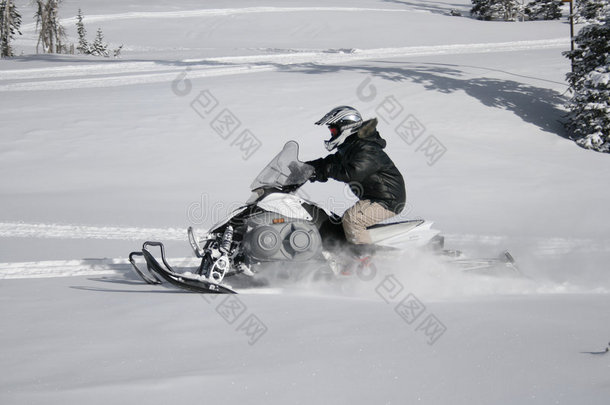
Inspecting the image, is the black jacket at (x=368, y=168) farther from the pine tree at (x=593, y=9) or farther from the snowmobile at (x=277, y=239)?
the pine tree at (x=593, y=9)

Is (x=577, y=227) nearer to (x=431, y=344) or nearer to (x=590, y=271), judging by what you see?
(x=590, y=271)

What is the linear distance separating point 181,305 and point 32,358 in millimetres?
1349

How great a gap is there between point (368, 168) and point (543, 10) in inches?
1740

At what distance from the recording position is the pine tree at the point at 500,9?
42438mm

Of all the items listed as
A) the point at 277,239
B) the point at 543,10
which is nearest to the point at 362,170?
the point at 277,239

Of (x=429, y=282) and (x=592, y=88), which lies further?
(x=592, y=88)

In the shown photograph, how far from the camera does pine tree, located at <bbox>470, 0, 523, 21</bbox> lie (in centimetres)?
4244

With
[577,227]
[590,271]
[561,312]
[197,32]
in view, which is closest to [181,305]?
[561,312]

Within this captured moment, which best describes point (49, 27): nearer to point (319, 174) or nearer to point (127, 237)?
point (127, 237)

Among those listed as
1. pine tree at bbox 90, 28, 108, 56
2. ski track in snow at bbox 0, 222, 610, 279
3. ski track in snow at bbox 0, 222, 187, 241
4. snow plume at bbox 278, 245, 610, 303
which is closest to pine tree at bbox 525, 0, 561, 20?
pine tree at bbox 90, 28, 108, 56

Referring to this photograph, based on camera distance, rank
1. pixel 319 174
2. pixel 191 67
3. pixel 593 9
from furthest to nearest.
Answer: pixel 191 67 → pixel 593 9 → pixel 319 174

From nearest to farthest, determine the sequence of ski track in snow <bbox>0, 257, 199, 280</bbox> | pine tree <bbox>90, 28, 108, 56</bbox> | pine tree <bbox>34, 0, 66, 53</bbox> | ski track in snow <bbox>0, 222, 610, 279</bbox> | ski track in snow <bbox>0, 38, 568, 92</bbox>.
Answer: ski track in snow <bbox>0, 257, 199, 280</bbox>, ski track in snow <bbox>0, 222, 610, 279</bbox>, ski track in snow <bbox>0, 38, 568, 92</bbox>, pine tree <bbox>90, 28, 108, 56</bbox>, pine tree <bbox>34, 0, 66, 53</bbox>

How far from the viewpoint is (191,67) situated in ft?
65.6

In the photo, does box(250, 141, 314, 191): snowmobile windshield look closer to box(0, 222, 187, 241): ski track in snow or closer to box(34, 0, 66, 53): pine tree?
box(0, 222, 187, 241): ski track in snow
